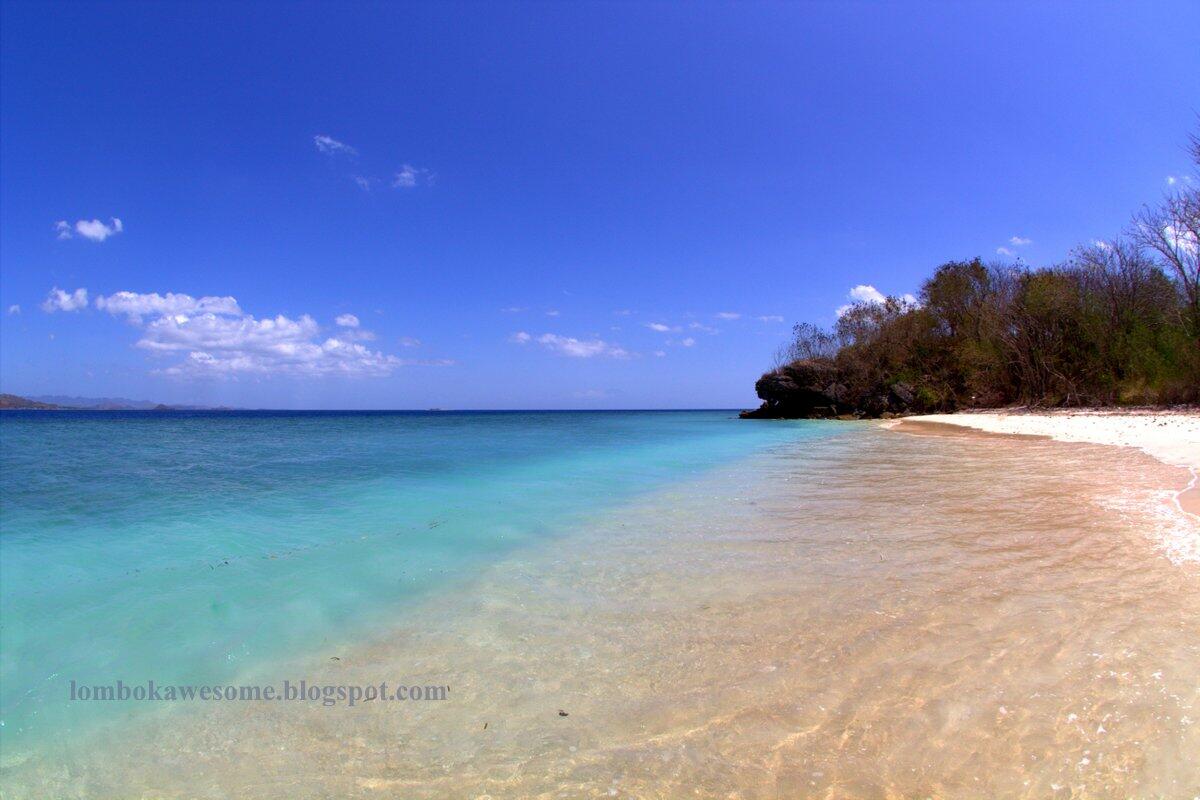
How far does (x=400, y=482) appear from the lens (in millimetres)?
12398

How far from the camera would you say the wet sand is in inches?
91.8

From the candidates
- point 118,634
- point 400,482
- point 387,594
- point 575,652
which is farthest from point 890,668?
point 400,482

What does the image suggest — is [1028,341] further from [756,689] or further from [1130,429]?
[756,689]

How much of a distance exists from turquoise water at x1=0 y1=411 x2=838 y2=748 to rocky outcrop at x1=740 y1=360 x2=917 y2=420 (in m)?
37.0

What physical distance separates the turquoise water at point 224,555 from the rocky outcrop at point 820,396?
37.0 meters

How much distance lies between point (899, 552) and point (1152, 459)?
10334 millimetres

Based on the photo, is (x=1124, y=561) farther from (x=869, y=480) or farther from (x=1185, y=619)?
(x=869, y=480)

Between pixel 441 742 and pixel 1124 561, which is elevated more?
pixel 1124 561

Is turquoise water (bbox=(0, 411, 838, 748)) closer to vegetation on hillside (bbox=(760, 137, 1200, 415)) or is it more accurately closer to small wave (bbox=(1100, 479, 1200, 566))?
small wave (bbox=(1100, 479, 1200, 566))

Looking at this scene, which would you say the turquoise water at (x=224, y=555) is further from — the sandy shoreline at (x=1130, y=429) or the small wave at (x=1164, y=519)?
the sandy shoreline at (x=1130, y=429)

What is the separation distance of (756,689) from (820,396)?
51.2 m

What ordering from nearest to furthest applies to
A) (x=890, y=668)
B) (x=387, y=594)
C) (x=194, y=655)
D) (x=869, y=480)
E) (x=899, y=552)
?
1. (x=890, y=668)
2. (x=194, y=655)
3. (x=387, y=594)
4. (x=899, y=552)
5. (x=869, y=480)

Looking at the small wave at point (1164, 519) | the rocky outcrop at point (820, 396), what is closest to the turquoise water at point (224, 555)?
the small wave at point (1164, 519)

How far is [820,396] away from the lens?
1982 inches
